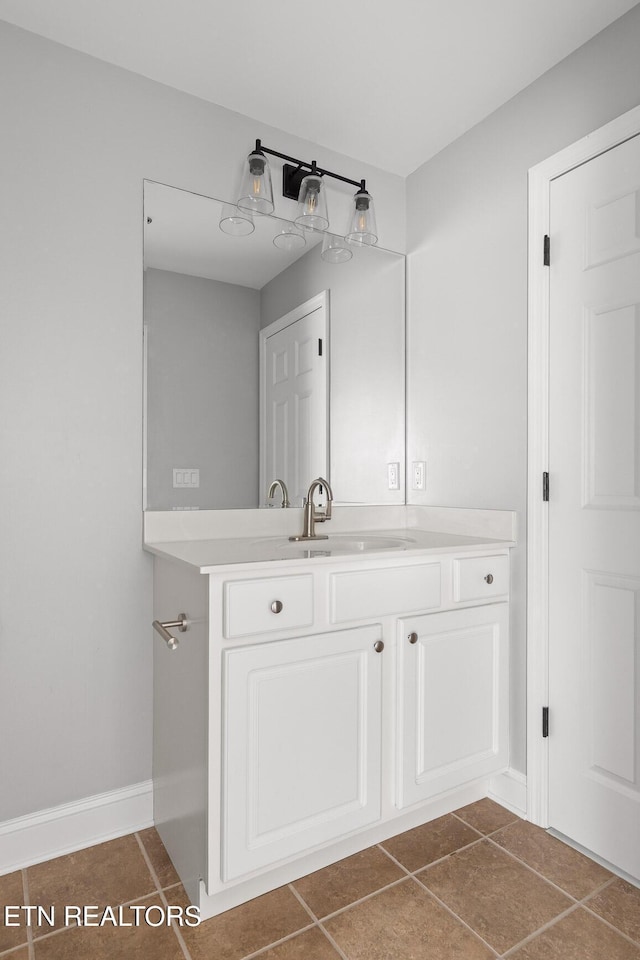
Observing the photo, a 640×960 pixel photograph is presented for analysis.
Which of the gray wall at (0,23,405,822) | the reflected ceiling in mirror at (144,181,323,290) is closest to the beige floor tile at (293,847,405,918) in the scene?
the gray wall at (0,23,405,822)

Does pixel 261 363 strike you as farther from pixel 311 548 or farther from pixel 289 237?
pixel 311 548

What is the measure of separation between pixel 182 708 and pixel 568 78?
2.15 m

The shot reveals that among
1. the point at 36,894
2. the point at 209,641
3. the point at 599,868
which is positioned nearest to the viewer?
the point at 209,641

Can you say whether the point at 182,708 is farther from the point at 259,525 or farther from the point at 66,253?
the point at 66,253

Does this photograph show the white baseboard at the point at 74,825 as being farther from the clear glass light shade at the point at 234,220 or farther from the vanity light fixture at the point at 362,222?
the vanity light fixture at the point at 362,222

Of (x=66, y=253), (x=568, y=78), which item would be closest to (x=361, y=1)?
(x=568, y=78)

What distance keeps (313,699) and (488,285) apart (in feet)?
4.85

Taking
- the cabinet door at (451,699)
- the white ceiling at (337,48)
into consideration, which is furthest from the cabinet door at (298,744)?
the white ceiling at (337,48)

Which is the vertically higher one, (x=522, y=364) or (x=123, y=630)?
(x=522, y=364)

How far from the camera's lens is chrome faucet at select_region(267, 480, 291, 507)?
202 cm

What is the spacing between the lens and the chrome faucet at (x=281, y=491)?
2020 mm

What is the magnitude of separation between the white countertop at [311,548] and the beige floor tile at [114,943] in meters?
0.87

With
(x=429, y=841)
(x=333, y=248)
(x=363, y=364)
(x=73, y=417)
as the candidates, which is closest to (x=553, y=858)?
(x=429, y=841)

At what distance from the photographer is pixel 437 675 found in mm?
1675
